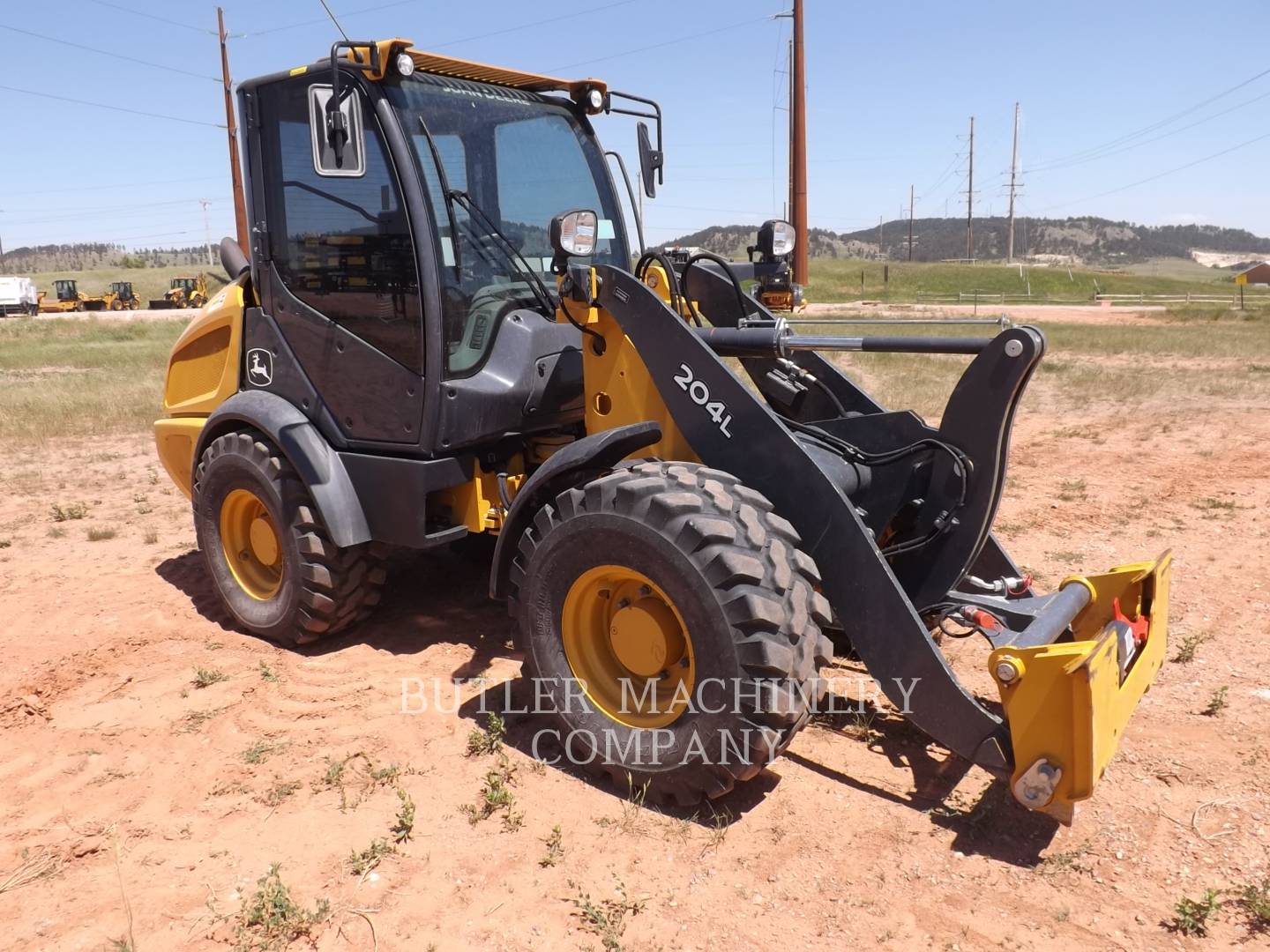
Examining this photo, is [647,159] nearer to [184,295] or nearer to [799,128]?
[799,128]

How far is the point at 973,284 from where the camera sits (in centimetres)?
4622

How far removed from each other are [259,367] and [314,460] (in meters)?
0.78

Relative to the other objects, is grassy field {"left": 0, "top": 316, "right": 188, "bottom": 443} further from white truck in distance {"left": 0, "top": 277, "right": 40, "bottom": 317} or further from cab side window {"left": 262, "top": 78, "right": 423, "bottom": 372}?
white truck in distance {"left": 0, "top": 277, "right": 40, "bottom": 317}

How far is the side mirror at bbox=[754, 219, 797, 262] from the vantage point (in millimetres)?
4645

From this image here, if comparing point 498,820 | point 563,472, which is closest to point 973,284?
point 563,472

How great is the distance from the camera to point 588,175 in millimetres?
4934

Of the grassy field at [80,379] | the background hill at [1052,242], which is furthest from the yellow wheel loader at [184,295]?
the background hill at [1052,242]

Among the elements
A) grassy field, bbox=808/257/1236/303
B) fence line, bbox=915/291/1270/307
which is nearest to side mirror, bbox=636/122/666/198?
fence line, bbox=915/291/1270/307

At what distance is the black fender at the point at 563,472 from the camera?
3.55 m

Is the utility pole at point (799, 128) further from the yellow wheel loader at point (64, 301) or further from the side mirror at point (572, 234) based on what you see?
the yellow wheel loader at point (64, 301)

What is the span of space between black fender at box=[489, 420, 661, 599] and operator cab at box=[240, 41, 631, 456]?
64cm

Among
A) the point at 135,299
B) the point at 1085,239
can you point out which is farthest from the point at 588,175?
the point at 1085,239

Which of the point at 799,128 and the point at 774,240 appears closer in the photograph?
the point at 774,240

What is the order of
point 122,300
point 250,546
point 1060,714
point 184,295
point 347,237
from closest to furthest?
point 1060,714 < point 347,237 < point 250,546 < point 122,300 < point 184,295
